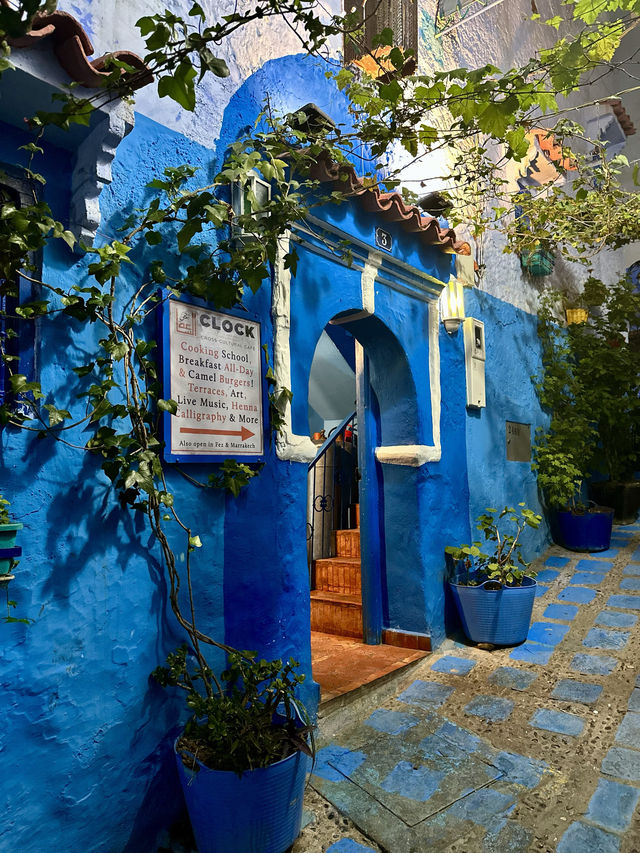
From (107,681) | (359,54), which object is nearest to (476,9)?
(359,54)

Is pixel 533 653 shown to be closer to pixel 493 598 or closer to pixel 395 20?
pixel 493 598

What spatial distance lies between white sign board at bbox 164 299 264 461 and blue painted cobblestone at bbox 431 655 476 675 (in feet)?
7.44

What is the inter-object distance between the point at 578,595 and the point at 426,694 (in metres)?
2.12

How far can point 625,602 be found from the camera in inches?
195

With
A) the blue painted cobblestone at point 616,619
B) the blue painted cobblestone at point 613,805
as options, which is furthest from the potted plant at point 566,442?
the blue painted cobblestone at point 613,805

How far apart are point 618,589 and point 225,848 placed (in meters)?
4.22

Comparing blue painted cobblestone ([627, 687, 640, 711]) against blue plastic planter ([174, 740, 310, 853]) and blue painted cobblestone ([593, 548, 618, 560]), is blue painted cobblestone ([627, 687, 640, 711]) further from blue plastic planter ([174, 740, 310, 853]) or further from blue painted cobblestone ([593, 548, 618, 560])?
blue painted cobblestone ([593, 548, 618, 560])

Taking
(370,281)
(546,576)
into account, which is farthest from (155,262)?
(546,576)

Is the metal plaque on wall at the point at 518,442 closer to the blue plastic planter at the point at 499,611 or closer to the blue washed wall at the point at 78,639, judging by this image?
the blue plastic planter at the point at 499,611

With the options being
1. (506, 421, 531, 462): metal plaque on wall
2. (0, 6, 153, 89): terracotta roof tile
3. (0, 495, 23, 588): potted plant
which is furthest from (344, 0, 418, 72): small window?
(0, 495, 23, 588): potted plant

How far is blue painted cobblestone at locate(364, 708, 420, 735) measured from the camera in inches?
136

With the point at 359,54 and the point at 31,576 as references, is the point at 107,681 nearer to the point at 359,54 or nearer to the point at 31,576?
the point at 31,576

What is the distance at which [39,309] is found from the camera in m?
2.12

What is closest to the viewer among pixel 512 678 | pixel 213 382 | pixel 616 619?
pixel 213 382
